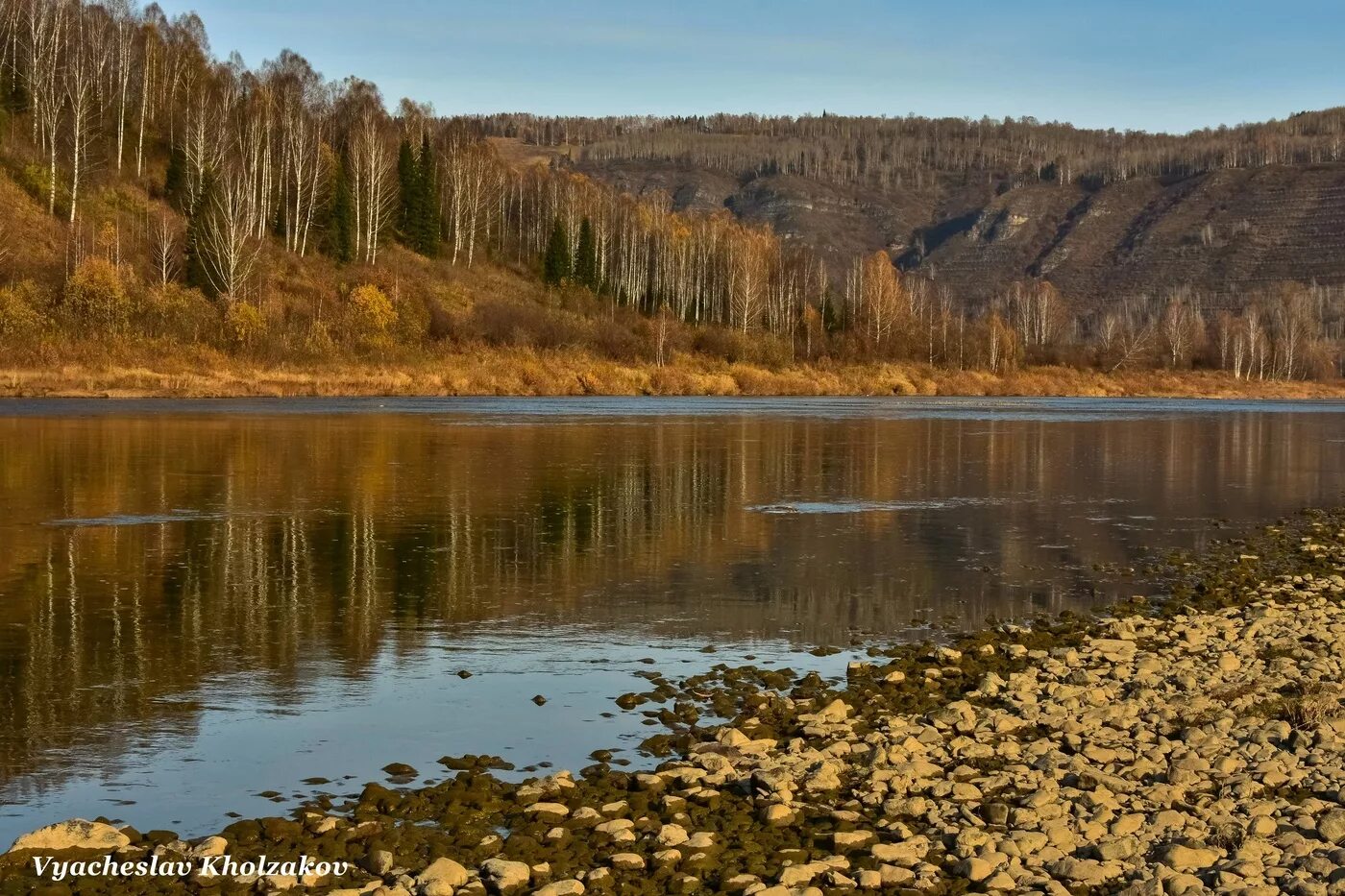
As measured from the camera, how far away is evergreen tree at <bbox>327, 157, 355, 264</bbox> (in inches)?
3482

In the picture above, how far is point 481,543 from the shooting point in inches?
717

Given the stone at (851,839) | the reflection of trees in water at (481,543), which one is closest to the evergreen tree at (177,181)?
the reflection of trees in water at (481,543)

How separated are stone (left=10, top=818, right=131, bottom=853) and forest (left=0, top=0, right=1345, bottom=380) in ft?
191

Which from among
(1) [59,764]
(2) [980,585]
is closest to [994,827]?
(1) [59,764]

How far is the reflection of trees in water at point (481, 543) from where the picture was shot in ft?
38.8

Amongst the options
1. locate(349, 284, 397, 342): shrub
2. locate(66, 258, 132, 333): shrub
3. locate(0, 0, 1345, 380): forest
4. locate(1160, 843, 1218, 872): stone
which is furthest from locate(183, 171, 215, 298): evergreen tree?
locate(1160, 843, 1218, 872): stone

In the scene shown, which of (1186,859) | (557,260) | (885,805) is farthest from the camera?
(557,260)

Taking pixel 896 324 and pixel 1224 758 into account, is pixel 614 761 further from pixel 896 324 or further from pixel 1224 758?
pixel 896 324

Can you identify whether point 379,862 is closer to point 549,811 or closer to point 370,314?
point 549,811

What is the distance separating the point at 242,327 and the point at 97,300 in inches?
277

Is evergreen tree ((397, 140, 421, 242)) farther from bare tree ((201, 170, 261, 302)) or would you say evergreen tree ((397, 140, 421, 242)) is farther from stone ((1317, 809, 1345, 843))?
stone ((1317, 809, 1345, 843))

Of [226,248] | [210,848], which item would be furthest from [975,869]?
[226,248]

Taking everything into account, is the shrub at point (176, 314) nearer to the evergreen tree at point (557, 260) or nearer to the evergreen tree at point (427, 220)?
the evergreen tree at point (427, 220)

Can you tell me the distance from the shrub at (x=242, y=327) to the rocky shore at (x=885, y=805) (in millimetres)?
62140
